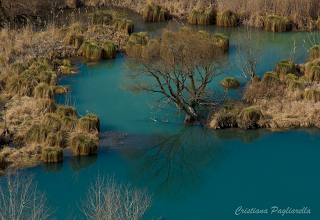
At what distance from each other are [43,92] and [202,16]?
13816 mm

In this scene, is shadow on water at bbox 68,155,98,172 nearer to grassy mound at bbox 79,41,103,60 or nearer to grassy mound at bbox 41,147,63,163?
grassy mound at bbox 41,147,63,163

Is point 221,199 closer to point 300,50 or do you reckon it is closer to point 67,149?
point 67,149

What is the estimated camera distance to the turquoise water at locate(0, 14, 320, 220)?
13.3 metres

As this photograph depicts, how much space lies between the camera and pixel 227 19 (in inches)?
1125

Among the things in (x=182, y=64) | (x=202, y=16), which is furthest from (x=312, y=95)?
(x=202, y=16)

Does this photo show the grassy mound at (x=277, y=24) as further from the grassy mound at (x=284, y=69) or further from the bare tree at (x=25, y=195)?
the bare tree at (x=25, y=195)

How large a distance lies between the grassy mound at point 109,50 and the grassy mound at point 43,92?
564 cm

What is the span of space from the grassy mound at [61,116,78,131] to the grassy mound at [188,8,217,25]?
15122 millimetres

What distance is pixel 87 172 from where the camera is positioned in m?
14.8

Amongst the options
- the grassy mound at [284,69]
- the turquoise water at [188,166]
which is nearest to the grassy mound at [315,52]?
the grassy mound at [284,69]

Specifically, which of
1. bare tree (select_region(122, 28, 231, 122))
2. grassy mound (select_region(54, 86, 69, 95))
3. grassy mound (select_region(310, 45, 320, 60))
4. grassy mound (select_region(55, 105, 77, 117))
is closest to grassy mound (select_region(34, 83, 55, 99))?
grassy mound (select_region(54, 86, 69, 95))

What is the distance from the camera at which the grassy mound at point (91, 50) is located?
24.1m

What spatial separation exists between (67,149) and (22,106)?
3763 millimetres

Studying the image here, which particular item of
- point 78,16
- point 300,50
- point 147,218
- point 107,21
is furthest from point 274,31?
point 147,218
